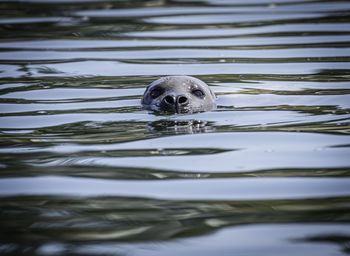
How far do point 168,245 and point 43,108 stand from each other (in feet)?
13.4

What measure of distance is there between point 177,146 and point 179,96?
1.65 m

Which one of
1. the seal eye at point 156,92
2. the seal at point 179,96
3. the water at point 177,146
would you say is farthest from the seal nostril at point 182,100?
the seal eye at point 156,92

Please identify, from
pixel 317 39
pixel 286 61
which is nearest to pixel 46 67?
pixel 286 61

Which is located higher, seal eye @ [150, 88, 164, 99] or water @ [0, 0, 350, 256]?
seal eye @ [150, 88, 164, 99]

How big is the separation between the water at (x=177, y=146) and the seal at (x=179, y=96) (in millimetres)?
178

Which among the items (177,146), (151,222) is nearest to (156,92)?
(177,146)

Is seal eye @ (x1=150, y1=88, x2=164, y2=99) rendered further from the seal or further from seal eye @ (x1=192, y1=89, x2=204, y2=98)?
seal eye @ (x1=192, y1=89, x2=204, y2=98)

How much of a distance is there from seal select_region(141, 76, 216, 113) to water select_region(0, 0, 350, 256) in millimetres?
178

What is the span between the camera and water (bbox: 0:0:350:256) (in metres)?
3.23

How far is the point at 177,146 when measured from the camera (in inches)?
195

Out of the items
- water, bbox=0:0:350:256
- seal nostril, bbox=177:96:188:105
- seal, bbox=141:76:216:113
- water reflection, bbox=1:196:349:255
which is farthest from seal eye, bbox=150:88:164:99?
water reflection, bbox=1:196:349:255

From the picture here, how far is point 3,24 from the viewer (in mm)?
12523

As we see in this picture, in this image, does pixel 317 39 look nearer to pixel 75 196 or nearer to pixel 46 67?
pixel 46 67

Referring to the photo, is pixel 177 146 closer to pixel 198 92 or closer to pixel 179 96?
pixel 179 96
